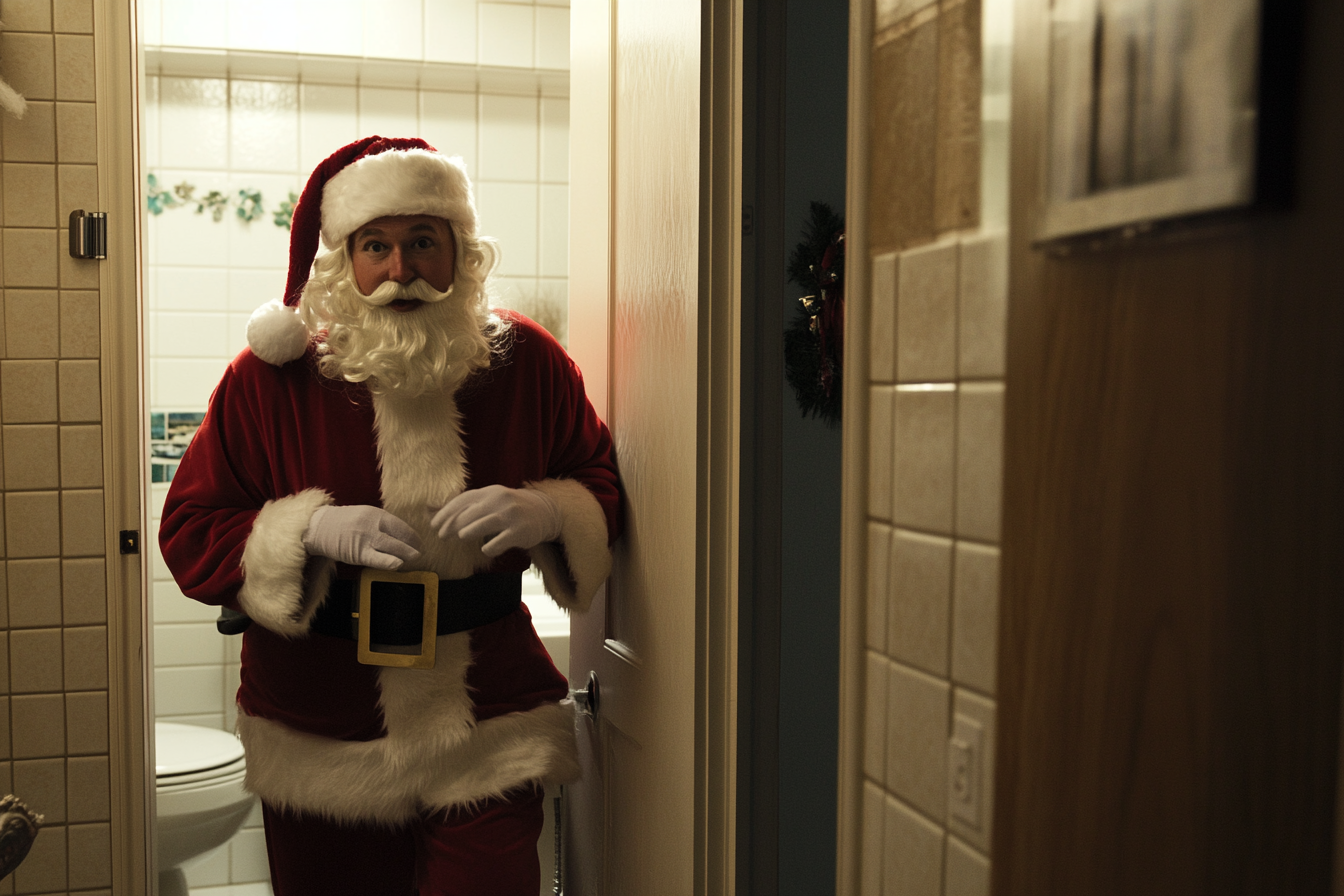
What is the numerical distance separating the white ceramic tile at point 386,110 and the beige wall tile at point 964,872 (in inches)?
103

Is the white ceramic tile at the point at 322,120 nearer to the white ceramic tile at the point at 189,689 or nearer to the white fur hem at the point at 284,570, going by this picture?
the white ceramic tile at the point at 189,689

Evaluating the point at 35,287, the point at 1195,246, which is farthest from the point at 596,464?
the point at 1195,246

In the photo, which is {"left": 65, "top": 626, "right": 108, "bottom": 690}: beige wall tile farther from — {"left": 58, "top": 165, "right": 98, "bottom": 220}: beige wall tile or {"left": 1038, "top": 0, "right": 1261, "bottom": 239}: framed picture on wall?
{"left": 1038, "top": 0, "right": 1261, "bottom": 239}: framed picture on wall

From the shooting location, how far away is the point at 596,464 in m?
1.59

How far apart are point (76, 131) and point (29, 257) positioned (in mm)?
210

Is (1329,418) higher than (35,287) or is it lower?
lower

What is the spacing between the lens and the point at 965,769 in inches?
28.4

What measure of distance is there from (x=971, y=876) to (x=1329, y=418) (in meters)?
0.43

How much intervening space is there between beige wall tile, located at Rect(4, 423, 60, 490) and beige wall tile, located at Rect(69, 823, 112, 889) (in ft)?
1.83

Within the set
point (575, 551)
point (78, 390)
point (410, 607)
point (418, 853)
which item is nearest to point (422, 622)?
point (410, 607)

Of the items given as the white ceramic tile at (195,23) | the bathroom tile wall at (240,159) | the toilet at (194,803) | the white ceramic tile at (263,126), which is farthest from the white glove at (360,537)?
Answer: the white ceramic tile at (195,23)

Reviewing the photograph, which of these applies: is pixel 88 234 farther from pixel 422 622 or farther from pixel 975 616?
pixel 975 616

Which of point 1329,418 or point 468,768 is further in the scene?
point 468,768

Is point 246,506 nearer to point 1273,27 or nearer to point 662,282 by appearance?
point 662,282
